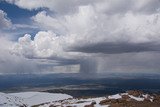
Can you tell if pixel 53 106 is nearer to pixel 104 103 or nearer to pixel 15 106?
pixel 104 103

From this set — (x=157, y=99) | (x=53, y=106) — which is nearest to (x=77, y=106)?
(x=53, y=106)

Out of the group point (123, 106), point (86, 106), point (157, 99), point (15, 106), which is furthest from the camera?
point (15, 106)

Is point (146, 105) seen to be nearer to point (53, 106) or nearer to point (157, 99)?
point (157, 99)

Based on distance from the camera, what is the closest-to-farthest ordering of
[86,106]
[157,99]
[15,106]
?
1. [86,106]
2. [157,99]
3. [15,106]

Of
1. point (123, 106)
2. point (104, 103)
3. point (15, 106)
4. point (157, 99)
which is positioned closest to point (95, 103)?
point (104, 103)

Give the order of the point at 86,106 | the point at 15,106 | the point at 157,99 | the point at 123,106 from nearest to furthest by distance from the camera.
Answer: the point at 123,106 → the point at 86,106 → the point at 157,99 → the point at 15,106

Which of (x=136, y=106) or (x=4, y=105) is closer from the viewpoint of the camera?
(x=136, y=106)

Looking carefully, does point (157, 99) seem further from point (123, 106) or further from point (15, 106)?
point (15, 106)

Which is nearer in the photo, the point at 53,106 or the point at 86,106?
the point at 86,106
